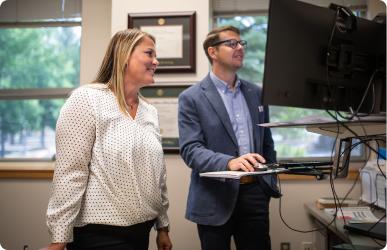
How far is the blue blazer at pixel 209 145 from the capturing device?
1.37 m

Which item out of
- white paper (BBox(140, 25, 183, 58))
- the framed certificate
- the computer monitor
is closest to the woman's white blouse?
the computer monitor

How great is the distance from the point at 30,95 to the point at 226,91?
6.65 ft

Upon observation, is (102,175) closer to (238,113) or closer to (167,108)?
(238,113)

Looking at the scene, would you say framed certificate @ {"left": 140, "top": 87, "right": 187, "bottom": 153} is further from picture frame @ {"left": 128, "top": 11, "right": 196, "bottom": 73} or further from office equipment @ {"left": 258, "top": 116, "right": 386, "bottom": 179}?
office equipment @ {"left": 258, "top": 116, "right": 386, "bottom": 179}

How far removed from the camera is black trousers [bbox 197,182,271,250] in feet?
4.66

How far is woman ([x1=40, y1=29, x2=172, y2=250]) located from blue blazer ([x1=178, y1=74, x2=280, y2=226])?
0.84 feet

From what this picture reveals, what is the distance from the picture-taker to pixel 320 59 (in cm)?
91

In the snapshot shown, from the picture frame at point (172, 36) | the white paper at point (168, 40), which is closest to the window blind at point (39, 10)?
the picture frame at point (172, 36)

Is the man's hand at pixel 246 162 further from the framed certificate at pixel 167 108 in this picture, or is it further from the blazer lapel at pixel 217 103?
the framed certificate at pixel 167 108

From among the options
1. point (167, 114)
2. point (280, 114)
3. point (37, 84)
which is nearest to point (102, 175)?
point (167, 114)

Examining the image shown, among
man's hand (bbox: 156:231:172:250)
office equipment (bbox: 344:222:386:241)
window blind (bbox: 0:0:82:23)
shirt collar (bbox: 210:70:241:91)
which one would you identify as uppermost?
window blind (bbox: 0:0:82:23)

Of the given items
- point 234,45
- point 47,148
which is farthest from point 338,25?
point 47,148

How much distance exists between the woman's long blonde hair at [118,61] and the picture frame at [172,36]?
38.2 inches

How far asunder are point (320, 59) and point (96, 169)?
0.88m
